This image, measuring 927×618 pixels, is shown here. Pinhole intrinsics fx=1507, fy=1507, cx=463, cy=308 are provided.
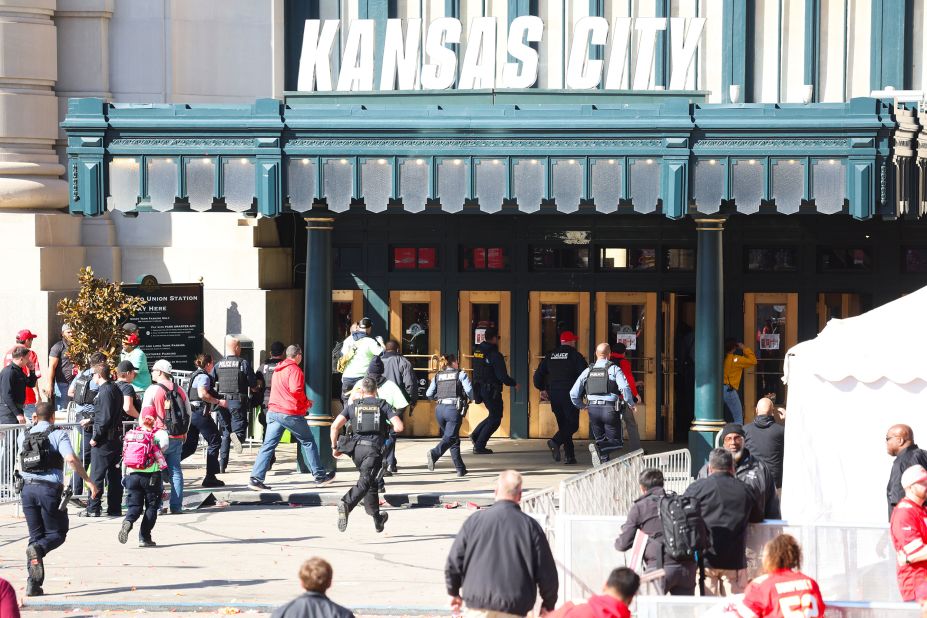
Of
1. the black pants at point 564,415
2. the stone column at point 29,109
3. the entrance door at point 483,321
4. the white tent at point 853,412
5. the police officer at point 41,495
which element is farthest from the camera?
the entrance door at point 483,321

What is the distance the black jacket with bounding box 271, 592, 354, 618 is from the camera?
308 inches

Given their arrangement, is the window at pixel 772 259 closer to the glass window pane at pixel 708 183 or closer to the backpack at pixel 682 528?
the glass window pane at pixel 708 183

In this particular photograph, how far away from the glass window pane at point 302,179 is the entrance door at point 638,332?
6230 millimetres

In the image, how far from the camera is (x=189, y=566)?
13688 millimetres

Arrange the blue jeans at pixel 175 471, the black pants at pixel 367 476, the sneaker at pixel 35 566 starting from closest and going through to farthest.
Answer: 1. the sneaker at pixel 35 566
2. the black pants at pixel 367 476
3. the blue jeans at pixel 175 471

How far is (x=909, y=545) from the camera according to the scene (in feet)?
32.1

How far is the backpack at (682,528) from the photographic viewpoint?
1038cm

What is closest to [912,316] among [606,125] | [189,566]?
[606,125]

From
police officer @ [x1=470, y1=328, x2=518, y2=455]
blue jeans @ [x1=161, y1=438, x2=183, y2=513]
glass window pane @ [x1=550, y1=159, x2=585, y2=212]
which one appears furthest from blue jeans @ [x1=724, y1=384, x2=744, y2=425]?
blue jeans @ [x1=161, y1=438, x2=183, y2=513]

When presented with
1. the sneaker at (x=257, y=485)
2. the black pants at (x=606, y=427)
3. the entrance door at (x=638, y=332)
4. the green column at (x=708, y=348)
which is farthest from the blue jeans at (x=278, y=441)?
the entrance door at (x=638, y=332)

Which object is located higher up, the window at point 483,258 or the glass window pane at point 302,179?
the glass window pane at point 302,179

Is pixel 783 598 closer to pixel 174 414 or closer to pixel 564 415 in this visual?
pixel 174 414

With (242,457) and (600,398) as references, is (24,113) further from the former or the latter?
(600,398)

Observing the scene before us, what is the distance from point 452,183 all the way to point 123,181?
12.9 ft
